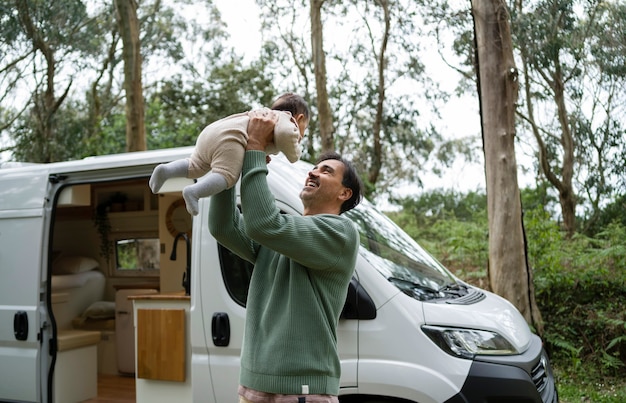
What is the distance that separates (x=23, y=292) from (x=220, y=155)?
142 inches

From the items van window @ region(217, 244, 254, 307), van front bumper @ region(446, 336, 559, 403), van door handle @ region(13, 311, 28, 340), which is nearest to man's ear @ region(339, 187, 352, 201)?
van front bumper @ region(446, 336, 559, 403)

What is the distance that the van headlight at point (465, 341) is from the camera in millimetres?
3600

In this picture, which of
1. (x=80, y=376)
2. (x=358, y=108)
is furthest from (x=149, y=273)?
(x=358, y=108)

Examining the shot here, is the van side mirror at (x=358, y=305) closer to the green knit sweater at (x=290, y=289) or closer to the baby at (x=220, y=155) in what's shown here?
the green knit sweater at (x=290, y=289)

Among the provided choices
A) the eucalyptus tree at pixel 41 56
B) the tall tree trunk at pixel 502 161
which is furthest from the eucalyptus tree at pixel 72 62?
the tall tree trunk at pixel 502 161

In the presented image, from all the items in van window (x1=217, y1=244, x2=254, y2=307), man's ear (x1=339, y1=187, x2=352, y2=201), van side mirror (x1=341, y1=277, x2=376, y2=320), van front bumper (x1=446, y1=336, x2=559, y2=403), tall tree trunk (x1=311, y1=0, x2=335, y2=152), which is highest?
tall tree trunk (x1=311, y1=0, x2=335, y2=152)

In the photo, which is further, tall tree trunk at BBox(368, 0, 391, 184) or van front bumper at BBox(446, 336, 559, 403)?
tall tree trunk at BBox(368, 0, 391, 184)

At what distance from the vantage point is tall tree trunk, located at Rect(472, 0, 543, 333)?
305 inches

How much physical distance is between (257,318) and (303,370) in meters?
0.27

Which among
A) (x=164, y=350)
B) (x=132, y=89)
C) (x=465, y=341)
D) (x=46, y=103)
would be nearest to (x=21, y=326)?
(x=164, y=350)

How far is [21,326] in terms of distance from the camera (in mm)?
5125

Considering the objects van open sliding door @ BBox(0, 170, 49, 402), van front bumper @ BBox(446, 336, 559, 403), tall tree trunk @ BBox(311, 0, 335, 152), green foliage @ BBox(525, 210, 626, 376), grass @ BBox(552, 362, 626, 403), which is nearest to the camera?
van front bumper @ BBox(446, 336, 559, 403)

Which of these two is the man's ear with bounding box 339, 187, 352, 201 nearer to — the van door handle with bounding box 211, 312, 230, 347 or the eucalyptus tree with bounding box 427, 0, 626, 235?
the van door handle with bounding box 211, 312, 230, 347

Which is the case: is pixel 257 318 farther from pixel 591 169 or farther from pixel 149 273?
pixel 591 169
